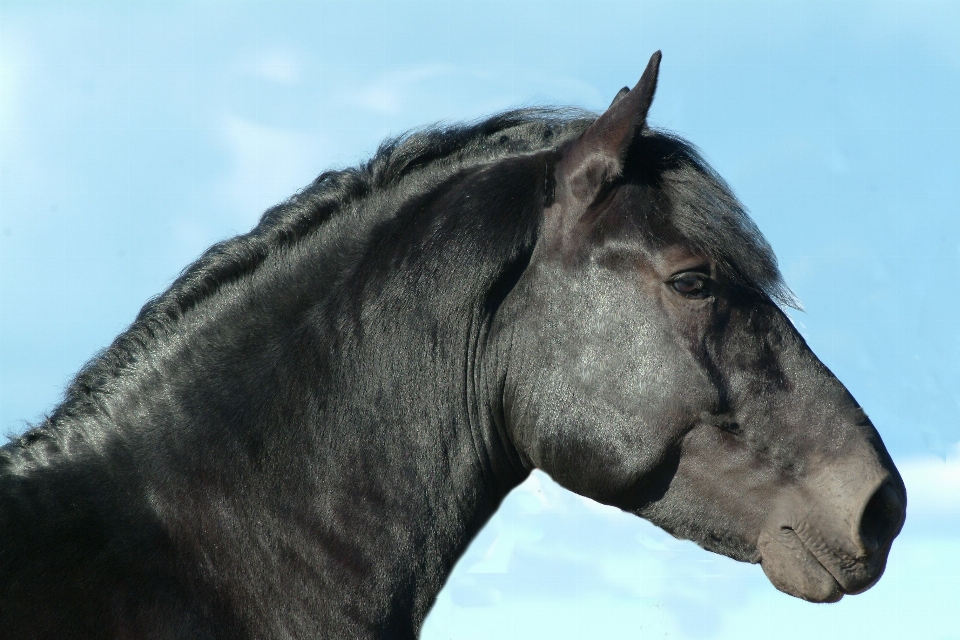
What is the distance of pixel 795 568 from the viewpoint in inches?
161

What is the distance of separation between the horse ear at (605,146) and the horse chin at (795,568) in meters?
1.72

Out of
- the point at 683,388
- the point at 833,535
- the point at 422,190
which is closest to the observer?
the point at 833,535

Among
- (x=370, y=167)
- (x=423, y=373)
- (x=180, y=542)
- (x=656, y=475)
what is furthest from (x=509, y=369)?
(x=180, y=542)

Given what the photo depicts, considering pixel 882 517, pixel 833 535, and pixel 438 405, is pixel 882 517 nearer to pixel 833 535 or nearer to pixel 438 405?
pixel 833 535

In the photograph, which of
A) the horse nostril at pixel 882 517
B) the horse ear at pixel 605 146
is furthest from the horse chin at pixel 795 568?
the horse ear at pixel 605 146

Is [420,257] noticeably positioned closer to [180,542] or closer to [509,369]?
[509,369]

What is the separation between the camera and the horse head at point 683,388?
4078 mm

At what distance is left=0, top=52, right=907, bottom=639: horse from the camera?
3910mm

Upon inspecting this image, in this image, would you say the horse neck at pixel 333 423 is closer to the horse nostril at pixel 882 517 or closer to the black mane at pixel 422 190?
the black mane at pixel 422 190

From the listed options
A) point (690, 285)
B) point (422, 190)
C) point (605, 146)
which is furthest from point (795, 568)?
point (422, 190)

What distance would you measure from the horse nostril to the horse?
0.01 m

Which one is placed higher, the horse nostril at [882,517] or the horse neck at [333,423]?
the horse neck at [333,423]

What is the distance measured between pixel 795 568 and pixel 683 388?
92cm

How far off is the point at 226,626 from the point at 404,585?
736mm
